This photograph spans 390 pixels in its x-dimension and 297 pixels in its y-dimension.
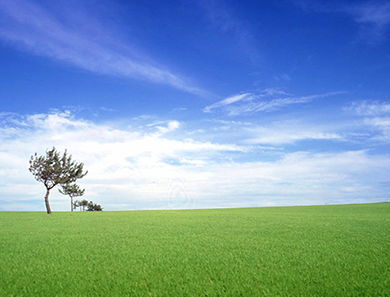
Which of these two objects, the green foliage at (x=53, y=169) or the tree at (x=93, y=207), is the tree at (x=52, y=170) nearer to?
the green foliage at (x=53, y=169)

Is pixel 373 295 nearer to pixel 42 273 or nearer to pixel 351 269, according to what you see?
pixel 351 269

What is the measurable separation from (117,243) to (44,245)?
8.14 ft

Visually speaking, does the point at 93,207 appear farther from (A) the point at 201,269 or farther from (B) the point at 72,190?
(A) the point at 201,269

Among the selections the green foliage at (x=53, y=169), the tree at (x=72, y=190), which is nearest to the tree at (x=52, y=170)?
the green foliage at (x=53, y=169)

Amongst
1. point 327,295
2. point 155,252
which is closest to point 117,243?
point 155,252

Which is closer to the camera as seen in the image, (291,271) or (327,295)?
(327,295)

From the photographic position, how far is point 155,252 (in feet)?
25.5

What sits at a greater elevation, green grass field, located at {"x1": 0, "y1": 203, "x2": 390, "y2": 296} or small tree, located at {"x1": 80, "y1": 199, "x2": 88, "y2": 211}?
small tree, located at {"x1": 80, "y1": 199, "x2": 88, "y2": 211}

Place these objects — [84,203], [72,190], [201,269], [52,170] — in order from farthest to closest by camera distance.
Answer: [84,203] < [72,190] < [52,170] < [201,269]

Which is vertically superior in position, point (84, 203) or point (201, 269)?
point (84, 203)

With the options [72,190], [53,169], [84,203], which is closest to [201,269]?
[53,169]

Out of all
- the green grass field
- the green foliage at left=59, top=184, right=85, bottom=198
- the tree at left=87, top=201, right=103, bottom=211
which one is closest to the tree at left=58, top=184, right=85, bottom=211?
the green foliage at left=59, top=184, right=85, bottom=198

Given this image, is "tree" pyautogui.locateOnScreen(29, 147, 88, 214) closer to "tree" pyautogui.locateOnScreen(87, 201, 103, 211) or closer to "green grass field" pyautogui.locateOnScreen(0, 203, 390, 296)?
"green grass field" pyautogui.locateOnScreen(0, 203, 390, 296)

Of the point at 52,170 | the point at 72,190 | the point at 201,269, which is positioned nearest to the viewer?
the point at 201,269
